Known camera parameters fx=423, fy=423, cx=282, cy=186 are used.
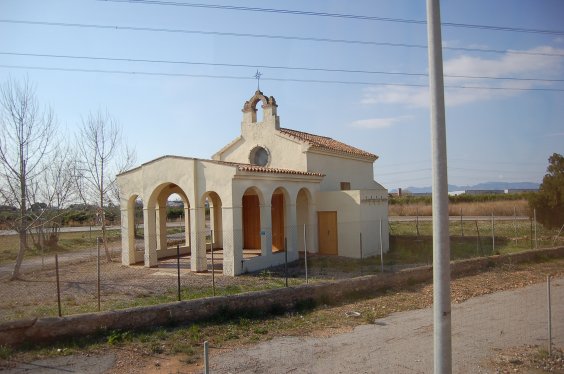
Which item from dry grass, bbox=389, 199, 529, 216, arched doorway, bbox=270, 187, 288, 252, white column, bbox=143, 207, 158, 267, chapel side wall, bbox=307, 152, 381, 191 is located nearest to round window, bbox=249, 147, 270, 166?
arched doorway, bbox=270, 187, 288, 252

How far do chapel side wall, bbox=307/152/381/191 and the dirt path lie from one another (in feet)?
38.9

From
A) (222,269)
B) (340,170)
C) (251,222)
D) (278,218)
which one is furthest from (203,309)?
(340,170)

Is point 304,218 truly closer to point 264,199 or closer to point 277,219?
point 277,219

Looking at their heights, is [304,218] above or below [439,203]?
below

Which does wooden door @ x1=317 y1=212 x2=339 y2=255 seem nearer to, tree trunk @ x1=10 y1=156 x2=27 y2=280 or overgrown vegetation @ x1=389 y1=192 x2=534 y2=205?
tree trunk @ x1=10 y1=156 x2=27 y2=280

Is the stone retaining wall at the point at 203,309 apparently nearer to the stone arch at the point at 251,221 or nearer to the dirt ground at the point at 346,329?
the dirt ground at the point at 346,329

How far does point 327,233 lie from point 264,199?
4775 millimetres

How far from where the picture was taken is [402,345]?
779 cm

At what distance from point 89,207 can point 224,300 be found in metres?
16.6

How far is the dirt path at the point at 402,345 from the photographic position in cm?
685

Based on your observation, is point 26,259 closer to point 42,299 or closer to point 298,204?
point 42,299

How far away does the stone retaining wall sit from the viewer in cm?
797

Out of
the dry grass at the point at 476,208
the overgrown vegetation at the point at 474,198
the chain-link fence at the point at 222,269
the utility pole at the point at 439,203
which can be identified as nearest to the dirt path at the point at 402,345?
the utility pole at the point at 439,203

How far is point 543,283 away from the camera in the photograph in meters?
13.2
